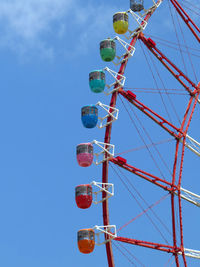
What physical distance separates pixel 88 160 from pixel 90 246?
3771 millimetres

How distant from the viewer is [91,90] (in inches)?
1414

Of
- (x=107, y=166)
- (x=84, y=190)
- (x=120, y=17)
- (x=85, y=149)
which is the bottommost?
(x=84, y=190)

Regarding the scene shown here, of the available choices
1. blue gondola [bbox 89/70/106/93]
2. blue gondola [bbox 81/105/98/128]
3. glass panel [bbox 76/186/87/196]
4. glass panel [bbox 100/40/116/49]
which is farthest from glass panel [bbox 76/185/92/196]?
glass panel [bbox 100/40/116/49]

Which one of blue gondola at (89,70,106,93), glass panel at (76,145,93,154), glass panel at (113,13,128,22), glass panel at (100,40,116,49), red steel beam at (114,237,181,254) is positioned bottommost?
red steel beam at (114,237,181,254)

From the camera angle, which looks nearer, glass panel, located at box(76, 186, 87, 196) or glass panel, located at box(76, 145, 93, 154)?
glass panel, located at box(76, 186, 87, 196)

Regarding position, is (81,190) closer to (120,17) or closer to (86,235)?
(86,235)

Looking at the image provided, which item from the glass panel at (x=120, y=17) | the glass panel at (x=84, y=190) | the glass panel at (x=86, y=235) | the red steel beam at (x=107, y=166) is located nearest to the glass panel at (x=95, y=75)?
the red steel beam at (x=107, y=166)

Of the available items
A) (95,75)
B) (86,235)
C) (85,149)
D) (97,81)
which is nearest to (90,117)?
(85,149)

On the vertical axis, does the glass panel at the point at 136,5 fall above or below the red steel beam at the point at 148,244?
above

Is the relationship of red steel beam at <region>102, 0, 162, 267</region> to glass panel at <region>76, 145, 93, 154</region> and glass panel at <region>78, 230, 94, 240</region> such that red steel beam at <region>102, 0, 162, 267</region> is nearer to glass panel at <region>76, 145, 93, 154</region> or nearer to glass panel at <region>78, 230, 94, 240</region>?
glass panel at <region>78, 230, 94, 240</region>

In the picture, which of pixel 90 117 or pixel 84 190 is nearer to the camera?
pixel 84 190

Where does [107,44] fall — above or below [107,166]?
above

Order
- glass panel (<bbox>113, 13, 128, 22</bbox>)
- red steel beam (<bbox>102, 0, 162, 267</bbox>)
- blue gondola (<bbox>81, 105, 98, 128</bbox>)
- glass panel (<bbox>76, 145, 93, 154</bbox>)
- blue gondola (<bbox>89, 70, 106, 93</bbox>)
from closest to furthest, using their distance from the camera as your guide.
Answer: red steel beam (<bbox>102, 0, 162, 267</bbox>) → glass panel (<bbox>76, 145, 93, 154</bbox>) → blue gondola (<bbox>81, 105, 98, 128</bbox>) → blue gondola (<bbox>89, 70, 106, 93</bbox>) → glass panel (<bbox>113, 13, 128, 22</bbox>)

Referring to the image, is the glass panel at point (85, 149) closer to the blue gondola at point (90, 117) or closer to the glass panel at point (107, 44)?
the blue gondola at point (90, 117)
